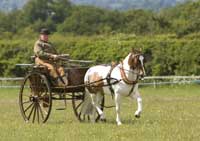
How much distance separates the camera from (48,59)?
1639 centimetres

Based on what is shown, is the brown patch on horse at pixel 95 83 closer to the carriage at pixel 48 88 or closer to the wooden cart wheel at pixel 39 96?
the carriage at pixel 48 88

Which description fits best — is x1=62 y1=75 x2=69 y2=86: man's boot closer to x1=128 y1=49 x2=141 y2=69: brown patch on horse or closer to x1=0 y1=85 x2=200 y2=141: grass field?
x1=0 y1=85 x2=200 y2=141: grass field

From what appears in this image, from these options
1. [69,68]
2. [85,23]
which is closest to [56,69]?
[69,68]

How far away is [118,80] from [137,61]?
71 centimetres

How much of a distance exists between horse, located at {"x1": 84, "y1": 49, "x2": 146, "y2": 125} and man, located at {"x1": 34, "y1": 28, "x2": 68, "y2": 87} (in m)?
0.63

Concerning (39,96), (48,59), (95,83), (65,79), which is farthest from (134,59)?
(39,96)

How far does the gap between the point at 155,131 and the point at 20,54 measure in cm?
2648

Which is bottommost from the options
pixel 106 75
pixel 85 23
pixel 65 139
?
pixel 65 139

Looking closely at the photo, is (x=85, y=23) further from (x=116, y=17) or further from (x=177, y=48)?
(x=177, y=48)

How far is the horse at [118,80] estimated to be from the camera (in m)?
14.9

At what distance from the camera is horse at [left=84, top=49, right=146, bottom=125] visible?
14.9 m

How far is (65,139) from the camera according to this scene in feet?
41.1

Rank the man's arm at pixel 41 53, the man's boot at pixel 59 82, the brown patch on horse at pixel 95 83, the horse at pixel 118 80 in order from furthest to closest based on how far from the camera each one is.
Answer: the man's boot at pixel 59 82, the man's arm at pixel 41 53, the brown patch on horse at pixel 95 83, the horse at pixel 118 80

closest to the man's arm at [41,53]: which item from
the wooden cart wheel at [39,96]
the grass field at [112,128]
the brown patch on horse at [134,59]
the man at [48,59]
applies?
the man at [48,59]
